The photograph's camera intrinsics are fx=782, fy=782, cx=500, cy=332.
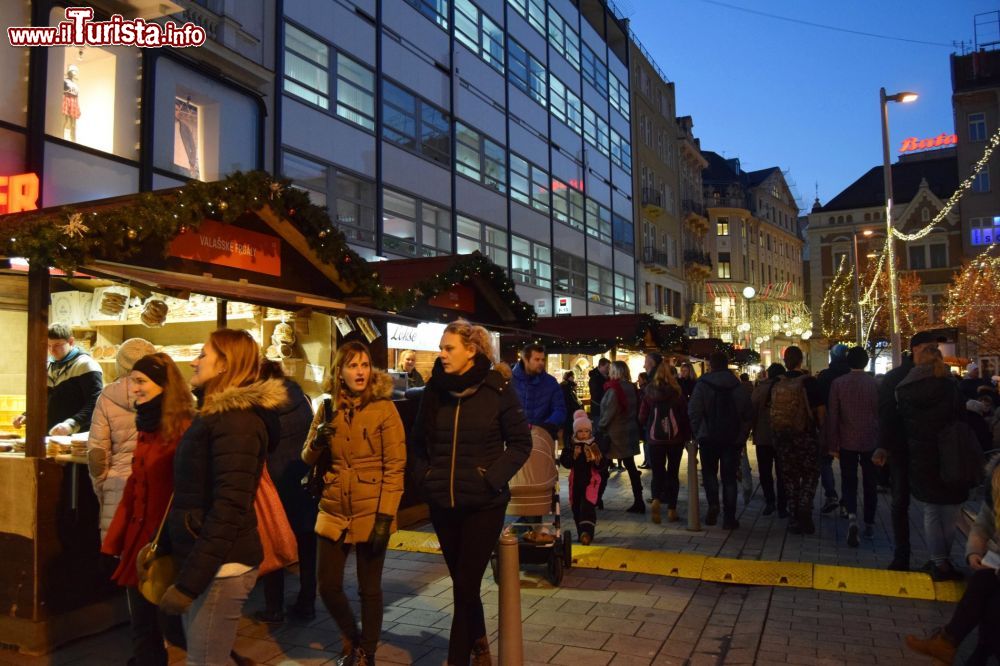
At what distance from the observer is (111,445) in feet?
15.2

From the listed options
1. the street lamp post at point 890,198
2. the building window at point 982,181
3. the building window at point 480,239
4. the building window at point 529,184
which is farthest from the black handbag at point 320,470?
the building window at point 982,181

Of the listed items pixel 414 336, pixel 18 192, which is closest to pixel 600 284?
pixel 414 336

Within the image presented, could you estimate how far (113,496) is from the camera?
180 inches

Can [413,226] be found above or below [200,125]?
below

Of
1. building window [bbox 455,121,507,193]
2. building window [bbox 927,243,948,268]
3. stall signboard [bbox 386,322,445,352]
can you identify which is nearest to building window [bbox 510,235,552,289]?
building window [bbox 455,121,507,193]

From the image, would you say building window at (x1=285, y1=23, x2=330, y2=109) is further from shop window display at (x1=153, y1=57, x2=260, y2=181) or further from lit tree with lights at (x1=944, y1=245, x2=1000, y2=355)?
lit tree with lights at (x1=944, y1=245, x2=1000, y2=355)

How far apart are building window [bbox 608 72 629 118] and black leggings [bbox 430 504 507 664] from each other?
1418 inches

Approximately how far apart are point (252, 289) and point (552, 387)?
2.95 meters

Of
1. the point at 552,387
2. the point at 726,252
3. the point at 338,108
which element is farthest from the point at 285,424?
the point at 726,252

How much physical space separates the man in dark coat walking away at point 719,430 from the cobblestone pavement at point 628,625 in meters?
1.55

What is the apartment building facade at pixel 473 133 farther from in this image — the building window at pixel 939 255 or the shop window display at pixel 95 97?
the building window at pixel 939 255

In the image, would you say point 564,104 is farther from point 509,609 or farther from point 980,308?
point 509,609

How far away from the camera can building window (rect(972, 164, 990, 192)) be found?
173 ft

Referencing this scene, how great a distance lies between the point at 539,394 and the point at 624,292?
3102 cm
